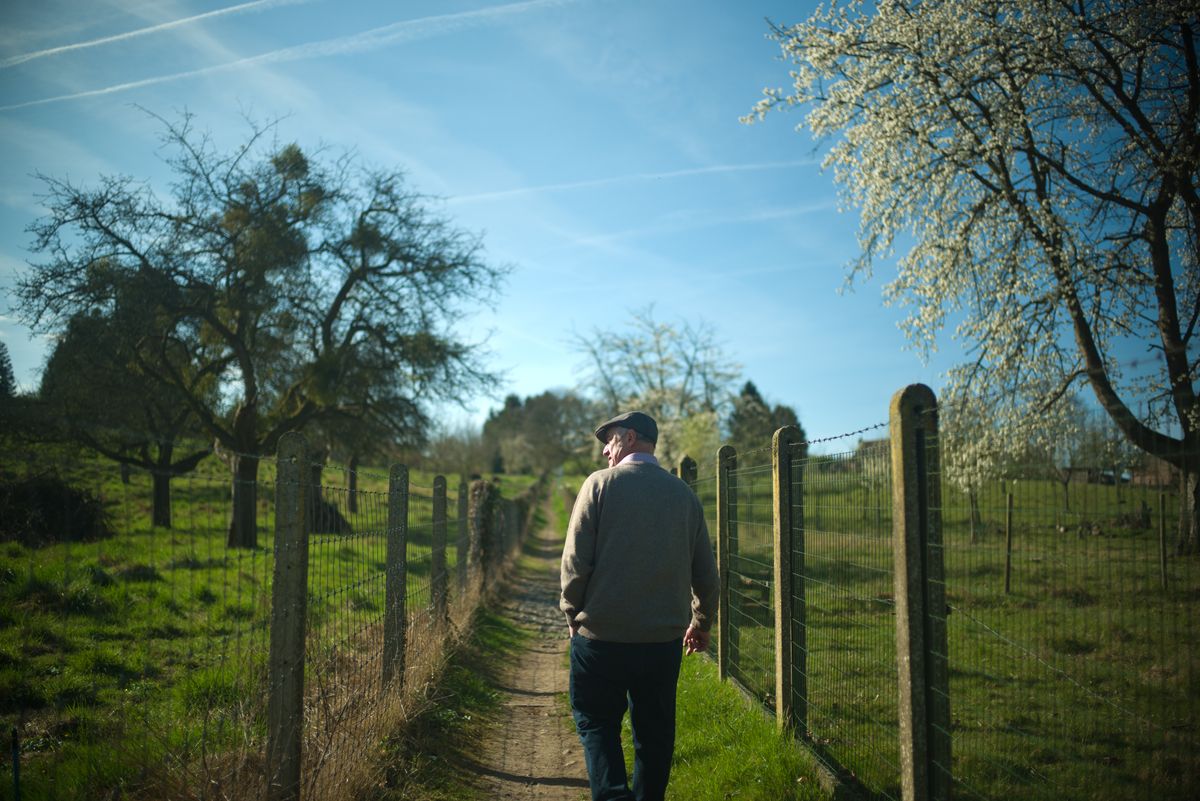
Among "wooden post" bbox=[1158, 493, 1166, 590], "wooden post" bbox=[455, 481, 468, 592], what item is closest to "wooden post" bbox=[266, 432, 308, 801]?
"wooden post" bbox=[1158, 493, 1166, 590]

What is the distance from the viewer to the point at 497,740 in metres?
6.06

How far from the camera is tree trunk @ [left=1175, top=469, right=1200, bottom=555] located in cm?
223

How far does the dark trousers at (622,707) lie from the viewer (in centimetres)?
375

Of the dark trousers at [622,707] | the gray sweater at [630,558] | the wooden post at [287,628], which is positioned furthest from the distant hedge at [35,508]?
the dark trousers at [622,707]

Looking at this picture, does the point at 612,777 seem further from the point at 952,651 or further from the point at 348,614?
the point at 952,651

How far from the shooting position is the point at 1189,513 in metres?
2.25

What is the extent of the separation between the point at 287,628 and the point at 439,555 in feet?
13.8

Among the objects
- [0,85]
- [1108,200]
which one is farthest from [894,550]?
[1108,200]

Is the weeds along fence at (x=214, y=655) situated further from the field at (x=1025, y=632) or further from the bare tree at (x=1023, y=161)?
the bare tree at (x=1023, y=161)

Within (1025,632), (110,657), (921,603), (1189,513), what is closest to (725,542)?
(1025,632)

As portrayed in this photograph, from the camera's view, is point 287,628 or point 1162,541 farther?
point 287,628

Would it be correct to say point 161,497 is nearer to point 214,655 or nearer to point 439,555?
point 214,655

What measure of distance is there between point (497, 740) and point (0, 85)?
878 cm

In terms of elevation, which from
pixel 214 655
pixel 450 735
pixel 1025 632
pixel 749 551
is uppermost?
pixel 749 551
